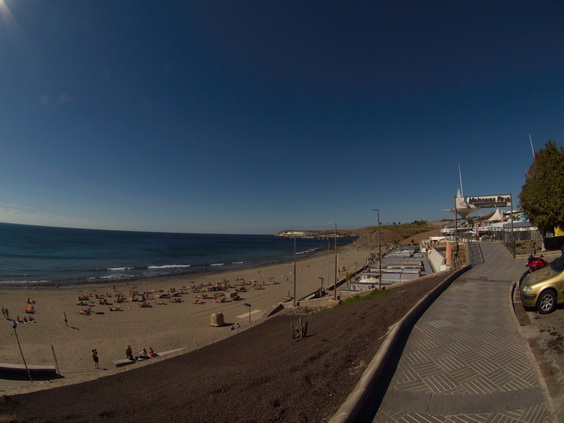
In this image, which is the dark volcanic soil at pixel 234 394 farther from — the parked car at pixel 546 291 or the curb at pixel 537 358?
the parked car at pixel 546 291

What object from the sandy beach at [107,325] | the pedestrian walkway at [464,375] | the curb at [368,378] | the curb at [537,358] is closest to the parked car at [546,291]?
the curb at [537,358]

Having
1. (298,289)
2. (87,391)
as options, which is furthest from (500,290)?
(298,289)

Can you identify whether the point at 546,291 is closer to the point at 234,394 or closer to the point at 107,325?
the point at 234,394

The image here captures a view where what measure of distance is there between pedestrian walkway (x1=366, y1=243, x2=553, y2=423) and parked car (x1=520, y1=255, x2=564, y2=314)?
743mm

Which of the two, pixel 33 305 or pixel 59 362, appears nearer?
pixel 59 362

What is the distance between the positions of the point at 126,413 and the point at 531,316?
421 inches

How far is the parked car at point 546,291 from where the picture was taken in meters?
7.11

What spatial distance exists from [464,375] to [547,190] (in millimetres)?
18088

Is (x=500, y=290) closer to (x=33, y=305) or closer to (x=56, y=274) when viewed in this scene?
(x=33, y=305)

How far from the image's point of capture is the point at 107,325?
75.8 ft

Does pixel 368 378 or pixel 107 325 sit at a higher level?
pixel 368 378

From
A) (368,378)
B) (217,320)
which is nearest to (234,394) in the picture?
(368,378)

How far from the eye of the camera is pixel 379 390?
4.41 m

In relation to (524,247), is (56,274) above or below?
below
